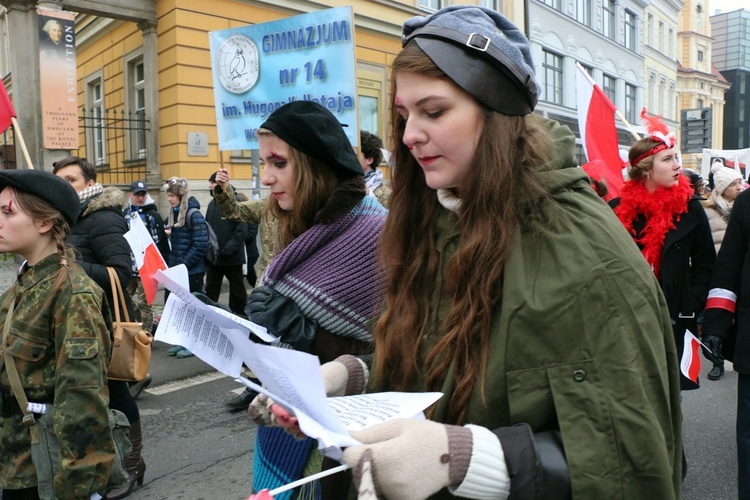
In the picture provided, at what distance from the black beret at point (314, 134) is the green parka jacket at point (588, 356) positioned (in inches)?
39.1

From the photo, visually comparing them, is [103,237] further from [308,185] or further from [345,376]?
[345,376]

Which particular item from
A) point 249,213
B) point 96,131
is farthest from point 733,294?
point 96,131

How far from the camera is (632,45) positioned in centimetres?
3125

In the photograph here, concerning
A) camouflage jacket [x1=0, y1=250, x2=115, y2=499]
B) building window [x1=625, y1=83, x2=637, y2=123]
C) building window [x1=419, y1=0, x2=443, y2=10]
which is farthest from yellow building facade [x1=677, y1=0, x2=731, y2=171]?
camouflage jacket [x1=0, y1=250, x2=115, y2=499]

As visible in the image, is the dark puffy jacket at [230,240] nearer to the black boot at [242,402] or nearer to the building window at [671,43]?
the black boot at [242,402]

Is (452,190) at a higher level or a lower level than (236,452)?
higher

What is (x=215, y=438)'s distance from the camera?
448 cm

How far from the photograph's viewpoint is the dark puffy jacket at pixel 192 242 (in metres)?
7.13

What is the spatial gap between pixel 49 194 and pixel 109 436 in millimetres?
972

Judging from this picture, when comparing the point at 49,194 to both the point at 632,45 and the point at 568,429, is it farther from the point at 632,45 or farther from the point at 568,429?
the point at 632,45

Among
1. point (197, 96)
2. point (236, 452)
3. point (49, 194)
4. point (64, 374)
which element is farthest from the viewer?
point (197, 96)

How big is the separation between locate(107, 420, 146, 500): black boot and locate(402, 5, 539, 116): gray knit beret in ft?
10.5

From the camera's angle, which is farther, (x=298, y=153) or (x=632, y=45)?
(x=632, y=45)

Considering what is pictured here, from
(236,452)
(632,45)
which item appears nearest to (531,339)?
(236,452)
